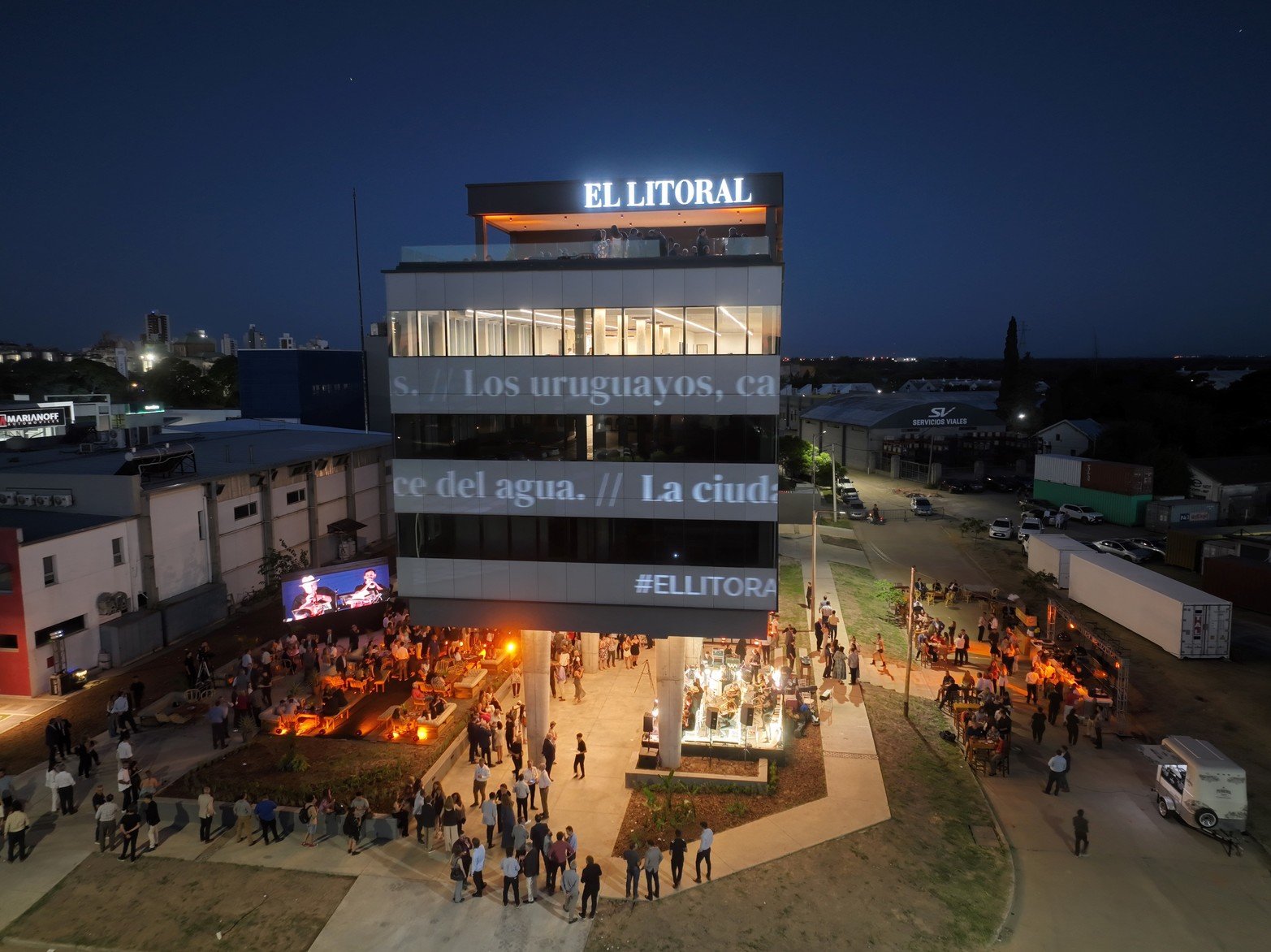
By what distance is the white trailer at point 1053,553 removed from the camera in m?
40.9

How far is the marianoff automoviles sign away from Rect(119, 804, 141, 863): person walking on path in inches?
2357

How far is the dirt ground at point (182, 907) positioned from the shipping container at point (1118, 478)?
61.0 meters

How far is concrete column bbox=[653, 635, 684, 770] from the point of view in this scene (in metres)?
21.6

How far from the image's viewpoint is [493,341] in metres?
20.5

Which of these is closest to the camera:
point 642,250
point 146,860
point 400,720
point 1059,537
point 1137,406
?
point 146,860

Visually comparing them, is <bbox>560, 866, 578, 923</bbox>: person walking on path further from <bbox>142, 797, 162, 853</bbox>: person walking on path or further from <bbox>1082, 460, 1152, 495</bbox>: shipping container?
<bbox>1082, 460, 1152, 495</bbox>: shipping container

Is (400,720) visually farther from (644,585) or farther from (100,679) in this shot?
(100,679)

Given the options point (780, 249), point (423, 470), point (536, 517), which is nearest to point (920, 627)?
point (780, 249)

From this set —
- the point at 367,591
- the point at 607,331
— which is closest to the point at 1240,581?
the point at 607,331

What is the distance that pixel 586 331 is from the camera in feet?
66.0

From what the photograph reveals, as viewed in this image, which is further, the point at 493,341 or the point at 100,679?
the point at 100,679

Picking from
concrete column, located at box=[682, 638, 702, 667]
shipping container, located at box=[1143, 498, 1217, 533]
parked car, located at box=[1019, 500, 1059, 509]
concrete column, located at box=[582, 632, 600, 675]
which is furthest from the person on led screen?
shipping container, located at box=[1143, 498, 1217, 533]

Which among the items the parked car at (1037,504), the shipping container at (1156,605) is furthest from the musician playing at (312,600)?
the parked car at (1037,504)

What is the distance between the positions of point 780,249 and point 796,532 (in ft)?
116
